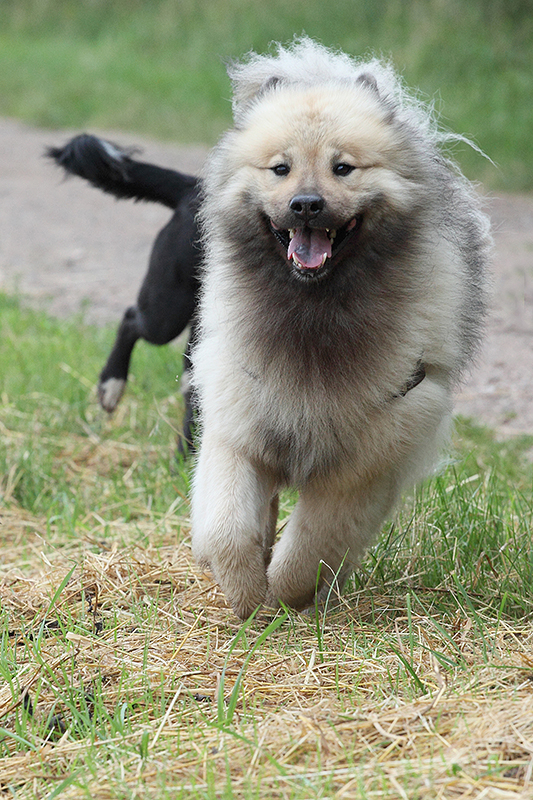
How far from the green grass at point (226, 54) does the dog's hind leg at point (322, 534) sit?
7488 millimetres

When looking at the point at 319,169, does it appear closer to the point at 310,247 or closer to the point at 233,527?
the point at 310,247

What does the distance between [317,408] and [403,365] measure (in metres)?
0.29

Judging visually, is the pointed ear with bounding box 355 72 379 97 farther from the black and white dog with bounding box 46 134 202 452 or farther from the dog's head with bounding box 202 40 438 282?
the black and white dog with bounding box 46 134 202 452

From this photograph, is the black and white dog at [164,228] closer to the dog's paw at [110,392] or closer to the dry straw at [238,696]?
the dog's paw at [110,392]

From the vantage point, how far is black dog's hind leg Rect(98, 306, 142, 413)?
5109mm

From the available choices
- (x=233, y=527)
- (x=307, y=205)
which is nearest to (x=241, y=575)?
(x=233, y=527)

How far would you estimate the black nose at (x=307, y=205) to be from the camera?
2641 mm

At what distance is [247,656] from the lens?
9.09 feet

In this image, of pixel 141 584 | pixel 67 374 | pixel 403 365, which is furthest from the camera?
pixel 67 374

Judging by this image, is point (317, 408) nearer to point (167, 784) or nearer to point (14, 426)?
point (167, 784)

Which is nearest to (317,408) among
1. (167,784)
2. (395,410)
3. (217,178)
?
(395,410)

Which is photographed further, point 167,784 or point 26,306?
point 26,306

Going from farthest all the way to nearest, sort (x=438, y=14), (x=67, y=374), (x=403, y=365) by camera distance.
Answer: (x=438, y=14) < (x=67, y=374) < (x=403, y=365)

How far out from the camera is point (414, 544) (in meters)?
3.51
